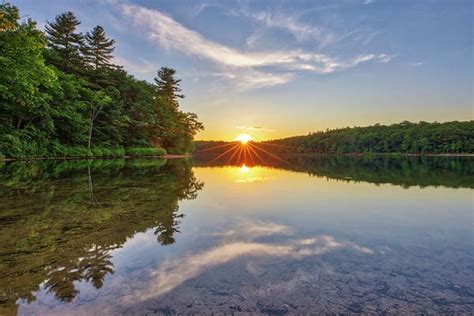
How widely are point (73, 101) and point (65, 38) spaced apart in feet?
33.6

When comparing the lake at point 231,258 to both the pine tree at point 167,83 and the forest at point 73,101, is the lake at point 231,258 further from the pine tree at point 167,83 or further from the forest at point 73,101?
the pine tree at point 167,83

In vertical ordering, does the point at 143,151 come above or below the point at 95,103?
below

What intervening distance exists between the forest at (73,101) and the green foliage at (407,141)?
267 feet

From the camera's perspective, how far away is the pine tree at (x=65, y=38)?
35.1 meters

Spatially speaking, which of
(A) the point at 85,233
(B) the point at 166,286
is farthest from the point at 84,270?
(A) the point at 85,233

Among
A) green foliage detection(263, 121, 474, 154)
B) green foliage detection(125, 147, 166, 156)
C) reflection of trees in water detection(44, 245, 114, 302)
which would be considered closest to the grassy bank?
green foliage detection(125, 147, 166, 156)

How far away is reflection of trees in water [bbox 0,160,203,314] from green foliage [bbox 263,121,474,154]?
108 m

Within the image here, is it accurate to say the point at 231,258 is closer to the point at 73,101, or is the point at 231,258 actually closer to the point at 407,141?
the point at 73,101

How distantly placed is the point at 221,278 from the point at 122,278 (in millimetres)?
1078

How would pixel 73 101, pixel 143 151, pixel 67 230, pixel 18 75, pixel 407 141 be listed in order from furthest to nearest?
pixel 407 141, pixel 143 151, pixel 73 101, pixel 18 75, pixel 67 230

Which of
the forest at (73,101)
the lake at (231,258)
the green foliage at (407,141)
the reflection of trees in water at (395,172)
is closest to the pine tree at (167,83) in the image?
the forest at (73,101)

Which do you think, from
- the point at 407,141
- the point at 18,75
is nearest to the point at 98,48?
the point at 18,75

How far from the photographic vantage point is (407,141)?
327 feet

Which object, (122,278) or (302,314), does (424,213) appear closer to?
(302,314)
